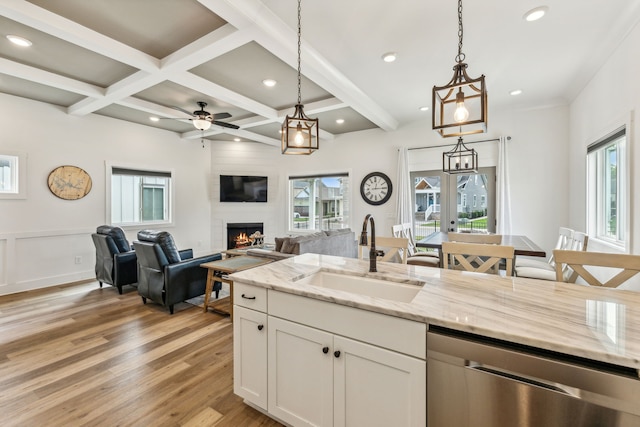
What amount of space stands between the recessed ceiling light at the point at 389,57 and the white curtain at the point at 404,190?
8.42 feet

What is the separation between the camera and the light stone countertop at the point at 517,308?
3.09 ft

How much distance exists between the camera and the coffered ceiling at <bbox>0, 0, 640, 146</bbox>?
2400mm

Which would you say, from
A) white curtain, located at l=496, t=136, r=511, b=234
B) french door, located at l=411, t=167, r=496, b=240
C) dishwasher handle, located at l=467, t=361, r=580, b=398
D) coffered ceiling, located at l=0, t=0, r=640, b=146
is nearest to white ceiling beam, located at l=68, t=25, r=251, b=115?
coffered ceiling, located at l=0, t=0, r=640, b=146

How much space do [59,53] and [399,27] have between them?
11.7 feet

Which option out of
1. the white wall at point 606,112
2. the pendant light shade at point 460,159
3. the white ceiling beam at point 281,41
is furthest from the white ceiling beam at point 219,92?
the white wall at point 606,112

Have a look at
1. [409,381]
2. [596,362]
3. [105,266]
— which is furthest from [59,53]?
[596,362]

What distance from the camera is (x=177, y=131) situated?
614 centimetres

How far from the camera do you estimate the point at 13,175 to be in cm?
423

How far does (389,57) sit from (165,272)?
3536mm

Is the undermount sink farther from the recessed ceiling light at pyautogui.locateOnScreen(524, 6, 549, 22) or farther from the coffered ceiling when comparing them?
the recessed ceiling light at pyautogui.locateOnScreen(524, 6, 549, 22)

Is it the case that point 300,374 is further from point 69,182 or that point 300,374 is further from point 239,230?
point 239,230

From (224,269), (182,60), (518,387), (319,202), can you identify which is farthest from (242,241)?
(518,387)

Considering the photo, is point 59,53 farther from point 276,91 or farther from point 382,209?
point 382,209

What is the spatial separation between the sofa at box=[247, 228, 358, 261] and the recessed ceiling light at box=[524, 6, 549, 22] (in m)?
3.19
